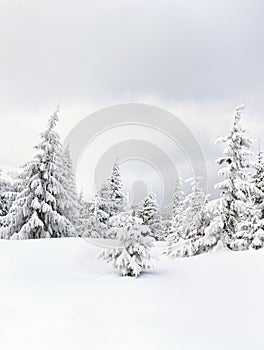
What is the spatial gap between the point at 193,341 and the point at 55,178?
1684 cm

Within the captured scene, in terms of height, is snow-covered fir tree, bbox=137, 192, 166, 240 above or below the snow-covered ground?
above

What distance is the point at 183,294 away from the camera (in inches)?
318

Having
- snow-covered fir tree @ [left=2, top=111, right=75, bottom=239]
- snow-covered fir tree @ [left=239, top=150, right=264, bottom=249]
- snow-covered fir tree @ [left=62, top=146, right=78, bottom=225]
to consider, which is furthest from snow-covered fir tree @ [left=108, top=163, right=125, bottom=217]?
snow-covered fir tree @ [left=239, top=150, right=264, bottom=249]

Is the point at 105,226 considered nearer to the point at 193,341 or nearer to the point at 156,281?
the point at 156,281

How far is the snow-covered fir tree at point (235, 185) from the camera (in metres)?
14.8

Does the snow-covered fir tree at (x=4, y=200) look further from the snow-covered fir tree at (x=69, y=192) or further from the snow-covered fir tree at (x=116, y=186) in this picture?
the snow-covered fir tree at (x=116, y=186)

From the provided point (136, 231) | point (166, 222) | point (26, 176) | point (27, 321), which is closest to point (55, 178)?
point (26, 176)

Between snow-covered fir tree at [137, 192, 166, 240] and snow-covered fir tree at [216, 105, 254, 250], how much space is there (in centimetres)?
2058

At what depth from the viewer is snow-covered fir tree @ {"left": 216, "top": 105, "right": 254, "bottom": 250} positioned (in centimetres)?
1481

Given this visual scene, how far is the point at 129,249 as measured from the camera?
366 inches

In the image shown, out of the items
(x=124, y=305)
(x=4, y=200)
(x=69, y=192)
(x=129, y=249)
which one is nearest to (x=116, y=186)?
(x=69, y=192)

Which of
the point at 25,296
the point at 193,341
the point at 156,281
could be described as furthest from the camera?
the point at 156,281

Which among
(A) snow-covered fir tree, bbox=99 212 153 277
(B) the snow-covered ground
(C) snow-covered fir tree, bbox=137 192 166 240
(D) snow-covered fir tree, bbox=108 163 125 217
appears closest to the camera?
(B) the snow-covered ground

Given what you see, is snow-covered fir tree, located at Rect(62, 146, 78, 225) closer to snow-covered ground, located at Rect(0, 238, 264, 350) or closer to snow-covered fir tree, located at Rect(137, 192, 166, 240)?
snow-covered fir tree, located at Rect(137, 192, 166, 240)
